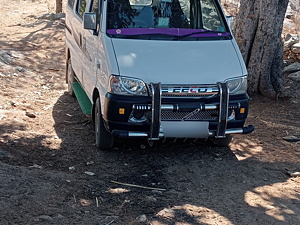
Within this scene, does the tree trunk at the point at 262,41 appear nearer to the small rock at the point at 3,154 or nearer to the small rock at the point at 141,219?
the small rock at the point at 3,154

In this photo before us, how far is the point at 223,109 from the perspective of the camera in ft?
20.8

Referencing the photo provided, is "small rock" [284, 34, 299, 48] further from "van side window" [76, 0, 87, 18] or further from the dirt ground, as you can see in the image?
"van side window" [76, 0, 87, 18]

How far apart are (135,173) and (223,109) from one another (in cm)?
120

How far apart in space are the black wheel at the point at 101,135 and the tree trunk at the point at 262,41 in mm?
3711

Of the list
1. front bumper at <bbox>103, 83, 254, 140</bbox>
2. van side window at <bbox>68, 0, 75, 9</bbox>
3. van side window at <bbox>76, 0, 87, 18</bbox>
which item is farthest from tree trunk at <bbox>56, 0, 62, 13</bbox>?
front bumper at <bbox>103, 83, 254, 140</bbox>

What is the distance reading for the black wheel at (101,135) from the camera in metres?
6.76

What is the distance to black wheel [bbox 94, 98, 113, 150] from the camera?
22.2ft

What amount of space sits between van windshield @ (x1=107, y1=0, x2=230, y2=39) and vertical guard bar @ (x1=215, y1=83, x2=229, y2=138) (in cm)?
102

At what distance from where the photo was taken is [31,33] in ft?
47.0

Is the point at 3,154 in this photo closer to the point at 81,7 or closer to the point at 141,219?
the point at 141,219

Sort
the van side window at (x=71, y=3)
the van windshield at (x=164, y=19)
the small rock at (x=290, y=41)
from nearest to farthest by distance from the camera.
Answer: the van windshield at (x=164, y=19), the van side window at (x=71, y=3), the small rock at (x=290, y=41)

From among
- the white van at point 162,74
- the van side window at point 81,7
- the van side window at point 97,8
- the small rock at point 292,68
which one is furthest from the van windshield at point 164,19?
the small rock at point 292,68

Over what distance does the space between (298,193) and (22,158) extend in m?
3.07

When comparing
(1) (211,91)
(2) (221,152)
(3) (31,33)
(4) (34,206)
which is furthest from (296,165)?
(3) (31,33)
